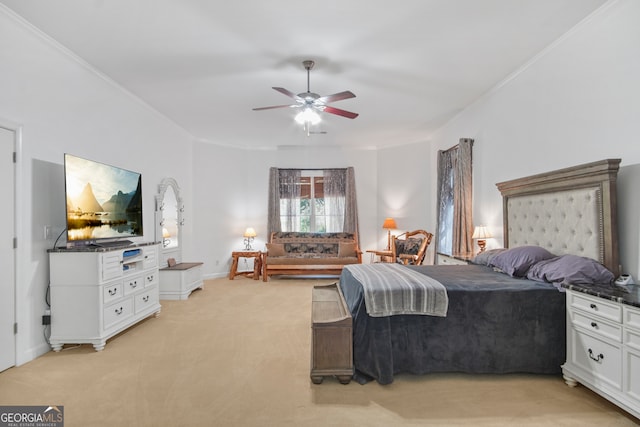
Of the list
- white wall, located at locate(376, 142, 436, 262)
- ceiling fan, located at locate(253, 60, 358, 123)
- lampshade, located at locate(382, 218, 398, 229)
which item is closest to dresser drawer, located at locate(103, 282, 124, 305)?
ceiling fan, located at locate(253, 60, 358, 123)

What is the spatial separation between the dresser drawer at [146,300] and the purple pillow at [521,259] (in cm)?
374

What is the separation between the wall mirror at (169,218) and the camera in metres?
5.12

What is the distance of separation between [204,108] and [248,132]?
4.59 ft

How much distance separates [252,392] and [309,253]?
4.69 meters

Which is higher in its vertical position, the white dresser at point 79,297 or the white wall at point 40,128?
the white wall at point 40,128

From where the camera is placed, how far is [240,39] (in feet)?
9.88

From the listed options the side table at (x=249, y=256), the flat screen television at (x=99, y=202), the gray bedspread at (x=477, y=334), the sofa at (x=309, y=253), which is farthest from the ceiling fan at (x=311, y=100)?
the side table at (x=249, y=256)

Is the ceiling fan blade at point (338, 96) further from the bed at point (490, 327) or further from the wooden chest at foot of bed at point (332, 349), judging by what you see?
the wooden chest at foot of bed at point (332, 349)

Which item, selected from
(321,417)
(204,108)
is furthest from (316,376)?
(204,108)

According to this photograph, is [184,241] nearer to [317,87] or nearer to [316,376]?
[317,87]

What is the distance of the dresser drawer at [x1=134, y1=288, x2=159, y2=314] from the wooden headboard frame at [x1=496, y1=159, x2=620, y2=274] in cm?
416

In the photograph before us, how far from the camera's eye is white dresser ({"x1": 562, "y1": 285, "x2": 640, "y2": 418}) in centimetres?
185

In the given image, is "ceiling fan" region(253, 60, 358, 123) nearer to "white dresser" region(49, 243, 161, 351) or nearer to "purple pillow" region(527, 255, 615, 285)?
"white dresser" region(49, 243, 161, 351)

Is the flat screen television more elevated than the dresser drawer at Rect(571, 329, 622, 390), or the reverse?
the flat screen television
